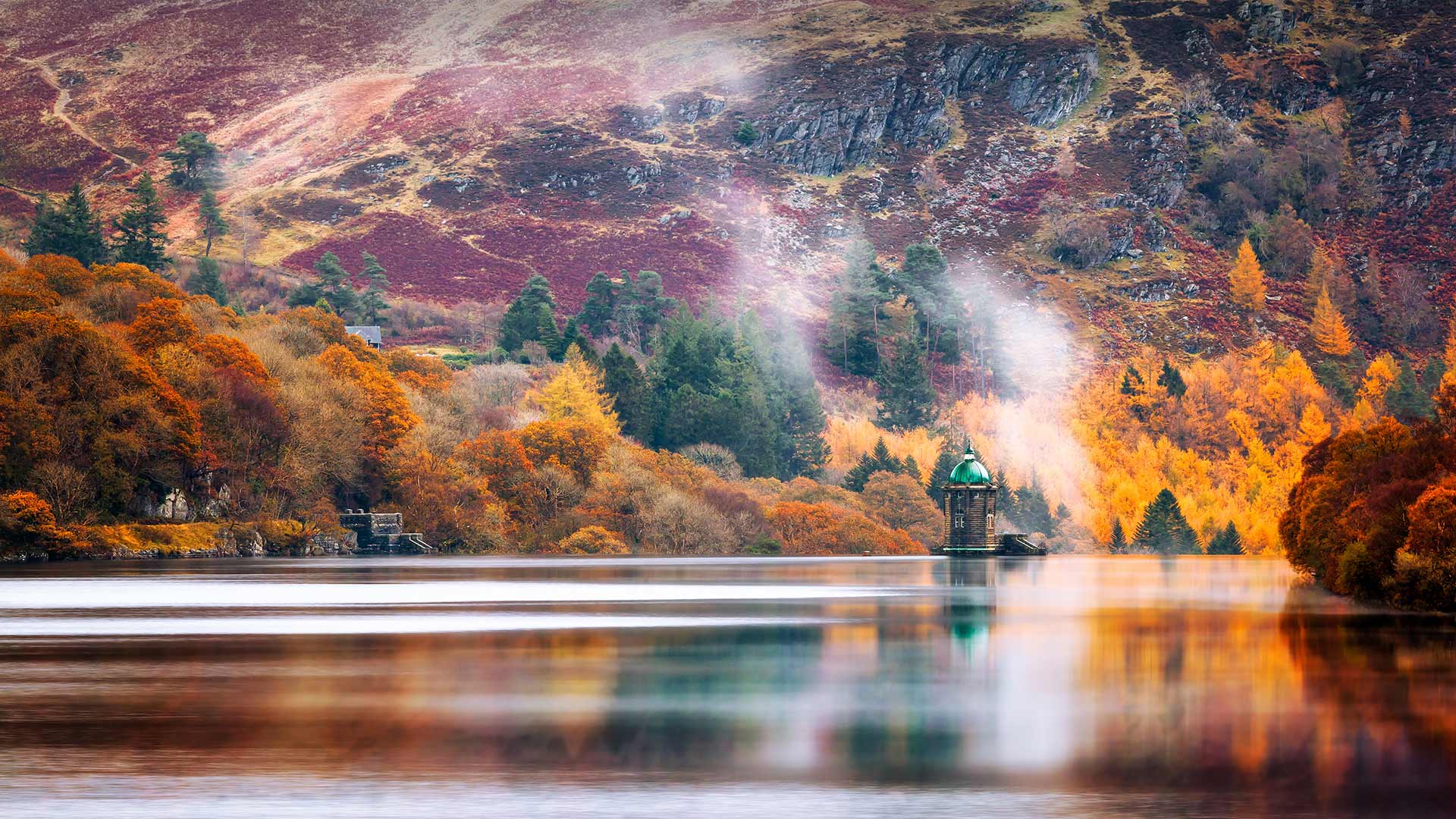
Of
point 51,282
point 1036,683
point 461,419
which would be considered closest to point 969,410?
point 461,419

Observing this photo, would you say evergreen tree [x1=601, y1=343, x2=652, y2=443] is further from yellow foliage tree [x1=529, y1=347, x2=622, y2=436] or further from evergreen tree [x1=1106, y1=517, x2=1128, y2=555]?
evergreen tree [x1=1106, y1=517, x2=1128, y2=555]

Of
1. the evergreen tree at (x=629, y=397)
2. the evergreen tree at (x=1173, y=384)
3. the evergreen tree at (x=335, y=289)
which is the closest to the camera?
the evergreen tree at (x=629, y=397)

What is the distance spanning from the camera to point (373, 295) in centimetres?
18312

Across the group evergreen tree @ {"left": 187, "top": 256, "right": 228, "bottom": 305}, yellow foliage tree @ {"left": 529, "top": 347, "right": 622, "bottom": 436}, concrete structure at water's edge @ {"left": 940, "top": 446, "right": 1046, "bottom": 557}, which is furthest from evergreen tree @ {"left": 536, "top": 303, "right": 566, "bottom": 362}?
concrete structure at water's edge @ {"left": 940, "top": 446, "right": 1046, "bottom": 557}

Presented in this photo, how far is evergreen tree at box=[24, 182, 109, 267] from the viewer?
494 ft

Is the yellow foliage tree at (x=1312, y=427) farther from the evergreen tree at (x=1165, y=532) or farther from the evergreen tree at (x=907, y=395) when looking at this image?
the evergreen tree at (x=907, y=395)

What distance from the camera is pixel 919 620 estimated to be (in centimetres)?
4644

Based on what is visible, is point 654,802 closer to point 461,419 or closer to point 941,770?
point 941,770

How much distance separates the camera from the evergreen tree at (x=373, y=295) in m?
182

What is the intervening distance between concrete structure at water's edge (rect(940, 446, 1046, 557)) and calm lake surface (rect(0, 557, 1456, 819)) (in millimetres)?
66870

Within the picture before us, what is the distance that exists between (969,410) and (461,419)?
67.3 metres

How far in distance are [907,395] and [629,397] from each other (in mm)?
37296

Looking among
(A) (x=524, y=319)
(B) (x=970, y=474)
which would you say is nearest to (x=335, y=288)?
(A) (x=524, y=319)

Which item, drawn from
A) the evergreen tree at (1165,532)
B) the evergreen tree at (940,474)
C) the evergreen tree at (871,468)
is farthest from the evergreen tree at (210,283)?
the evergreen tree at (1165,532)
